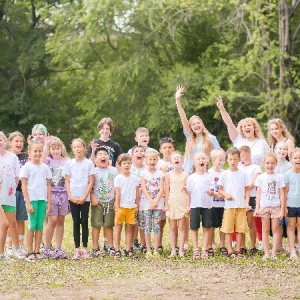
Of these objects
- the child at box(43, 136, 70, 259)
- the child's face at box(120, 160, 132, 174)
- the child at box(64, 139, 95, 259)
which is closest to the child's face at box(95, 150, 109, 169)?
the child at box(64, 139, 95, 259)

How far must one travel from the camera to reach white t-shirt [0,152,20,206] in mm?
10695

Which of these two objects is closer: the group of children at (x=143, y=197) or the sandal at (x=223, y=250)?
the group of children at (x=143, y=197)

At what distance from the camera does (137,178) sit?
1109 cm

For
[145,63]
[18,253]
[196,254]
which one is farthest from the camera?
[145,63]

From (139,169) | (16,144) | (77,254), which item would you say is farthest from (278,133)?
(16,144)

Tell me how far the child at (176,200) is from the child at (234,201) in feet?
1.59

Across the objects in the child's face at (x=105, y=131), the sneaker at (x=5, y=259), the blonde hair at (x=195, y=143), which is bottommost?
the sneaker at (x=5, y=259)

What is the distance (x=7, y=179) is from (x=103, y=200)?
1229mm

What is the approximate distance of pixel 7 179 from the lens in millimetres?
10719

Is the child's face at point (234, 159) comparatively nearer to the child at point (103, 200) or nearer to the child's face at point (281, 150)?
the child's face at point (281, 150)

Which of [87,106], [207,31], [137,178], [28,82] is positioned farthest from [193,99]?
[137,178]

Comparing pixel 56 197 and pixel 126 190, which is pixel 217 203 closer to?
pixel 126 190

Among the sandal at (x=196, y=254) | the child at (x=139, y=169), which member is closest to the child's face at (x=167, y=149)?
the child at (x=139, y=169)

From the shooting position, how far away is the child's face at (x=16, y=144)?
11289mm
